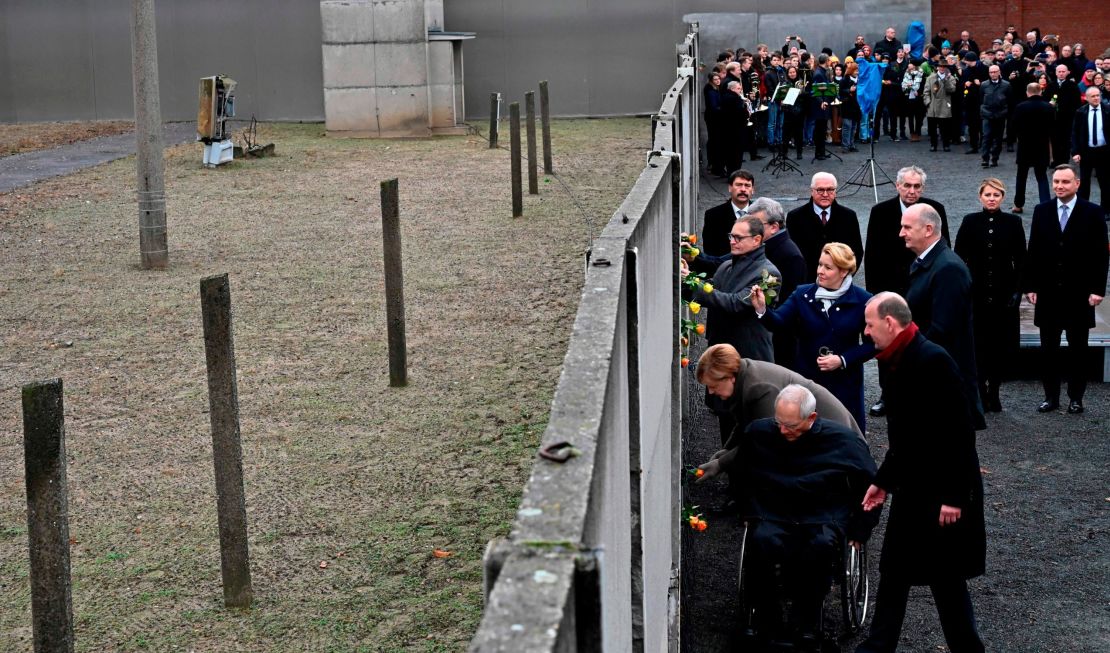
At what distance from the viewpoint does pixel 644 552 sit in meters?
4.68

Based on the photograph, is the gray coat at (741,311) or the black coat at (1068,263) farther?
the black coat at (1068,263)

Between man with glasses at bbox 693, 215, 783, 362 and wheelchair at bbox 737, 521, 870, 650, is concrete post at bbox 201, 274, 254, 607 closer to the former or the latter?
wheelchair at bbox 737, 521, 870, 650

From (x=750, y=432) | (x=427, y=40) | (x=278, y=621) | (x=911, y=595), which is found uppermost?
(x=427, y=40)

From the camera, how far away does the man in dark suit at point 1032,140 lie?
63.6 feet

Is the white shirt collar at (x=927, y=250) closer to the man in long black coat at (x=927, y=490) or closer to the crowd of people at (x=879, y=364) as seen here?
the crowd of people at (x=879, y=364)

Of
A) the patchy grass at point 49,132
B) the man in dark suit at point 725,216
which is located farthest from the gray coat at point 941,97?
the man in dark suit at point 725,216

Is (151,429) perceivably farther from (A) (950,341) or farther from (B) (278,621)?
(A) (950,341)

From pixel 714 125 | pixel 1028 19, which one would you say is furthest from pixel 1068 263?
pixel 1028 19

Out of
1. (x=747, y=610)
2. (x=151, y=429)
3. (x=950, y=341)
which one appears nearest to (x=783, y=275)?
(x=950, y=341)

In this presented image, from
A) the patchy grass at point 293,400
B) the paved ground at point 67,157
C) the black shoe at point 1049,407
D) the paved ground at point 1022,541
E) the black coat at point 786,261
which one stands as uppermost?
the black coat at point 786,261

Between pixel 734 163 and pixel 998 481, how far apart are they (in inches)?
590

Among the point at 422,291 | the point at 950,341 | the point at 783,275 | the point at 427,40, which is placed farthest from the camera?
the point at 427,40

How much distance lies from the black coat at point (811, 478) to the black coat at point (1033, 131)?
1372cm

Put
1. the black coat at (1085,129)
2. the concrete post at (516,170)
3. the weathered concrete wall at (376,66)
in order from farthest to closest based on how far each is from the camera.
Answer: the weathered concrete wall at (376,66), the black coat at (1085,129), the concrete post at (516,170)
